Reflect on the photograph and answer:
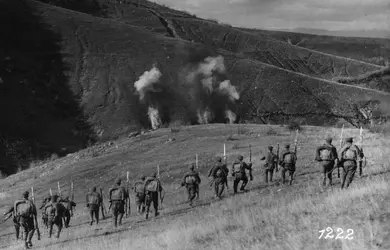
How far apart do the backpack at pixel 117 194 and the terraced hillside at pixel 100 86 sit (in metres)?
52.9

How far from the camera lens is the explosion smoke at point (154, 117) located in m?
90.6

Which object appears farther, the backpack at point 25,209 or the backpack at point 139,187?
the backpack at point 139,187

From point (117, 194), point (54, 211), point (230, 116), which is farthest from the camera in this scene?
point (230, 116)

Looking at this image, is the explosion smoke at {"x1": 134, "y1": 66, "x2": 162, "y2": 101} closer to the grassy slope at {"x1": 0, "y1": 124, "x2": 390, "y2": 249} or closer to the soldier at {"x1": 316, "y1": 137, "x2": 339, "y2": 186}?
the grassy slope at {"x1": 0, "y1": 124, "x2": 390, "y2": 249}

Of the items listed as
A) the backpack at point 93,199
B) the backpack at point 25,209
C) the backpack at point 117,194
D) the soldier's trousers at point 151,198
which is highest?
the backpack at point 25,209

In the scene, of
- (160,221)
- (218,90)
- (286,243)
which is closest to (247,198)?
(160,221)

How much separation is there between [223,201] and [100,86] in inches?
3077

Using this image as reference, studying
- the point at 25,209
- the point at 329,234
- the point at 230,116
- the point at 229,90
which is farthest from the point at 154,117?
the point at 329,234

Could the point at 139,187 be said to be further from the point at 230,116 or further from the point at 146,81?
the point at 230,116

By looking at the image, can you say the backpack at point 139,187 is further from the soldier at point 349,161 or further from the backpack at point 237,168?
the soldier at point 349,161

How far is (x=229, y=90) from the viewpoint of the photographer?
349ft

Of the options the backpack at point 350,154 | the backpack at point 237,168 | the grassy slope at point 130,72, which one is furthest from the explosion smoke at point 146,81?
the backpack at point 350,154

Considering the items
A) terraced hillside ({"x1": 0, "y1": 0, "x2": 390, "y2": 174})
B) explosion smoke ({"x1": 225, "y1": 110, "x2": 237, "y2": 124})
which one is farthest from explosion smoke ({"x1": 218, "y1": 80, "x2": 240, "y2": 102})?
explosion smoke ({"x1": 225, "y1": 110, "x2": 237, "y2": 124})

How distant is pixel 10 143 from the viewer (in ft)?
261
